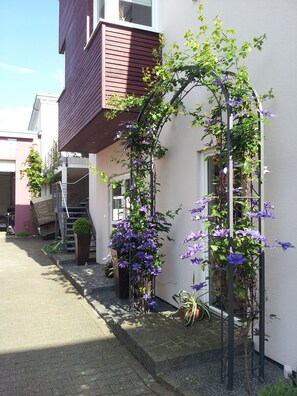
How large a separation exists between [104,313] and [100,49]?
4259mm

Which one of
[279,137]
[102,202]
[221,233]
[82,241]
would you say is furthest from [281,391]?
[102,202]

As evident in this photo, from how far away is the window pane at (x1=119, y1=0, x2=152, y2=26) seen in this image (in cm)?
624

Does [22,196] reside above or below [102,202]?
above

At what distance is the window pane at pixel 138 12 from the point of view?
6238 millimetres

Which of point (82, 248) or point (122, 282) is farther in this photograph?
point (82, 248)

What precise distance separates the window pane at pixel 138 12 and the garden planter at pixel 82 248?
16.7 ft

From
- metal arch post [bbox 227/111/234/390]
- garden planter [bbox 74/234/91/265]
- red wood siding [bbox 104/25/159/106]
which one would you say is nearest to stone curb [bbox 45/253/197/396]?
metal arch post [bbox 227/111/234/390]

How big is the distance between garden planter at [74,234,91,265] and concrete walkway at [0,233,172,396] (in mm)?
1623

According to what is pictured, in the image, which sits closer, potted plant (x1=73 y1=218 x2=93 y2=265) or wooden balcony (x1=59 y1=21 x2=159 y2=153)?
wooden balcony (x1=59 y1=21 x2=159 y2=153)

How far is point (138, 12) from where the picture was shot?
20.7ft

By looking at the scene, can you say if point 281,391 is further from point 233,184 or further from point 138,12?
Result: point 138,12

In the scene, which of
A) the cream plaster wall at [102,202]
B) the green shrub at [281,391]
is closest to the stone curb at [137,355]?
the green shrub at [281,391]

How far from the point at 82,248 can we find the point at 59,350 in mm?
4651

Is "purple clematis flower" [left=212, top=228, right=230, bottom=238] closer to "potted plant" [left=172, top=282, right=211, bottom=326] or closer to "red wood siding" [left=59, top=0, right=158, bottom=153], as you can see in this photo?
"potted plant" [left=172, top=282, right=211, bottom=326]
